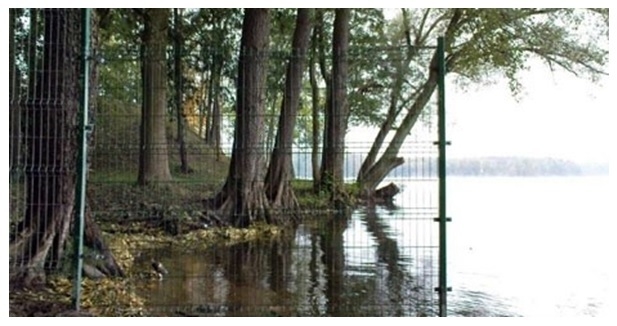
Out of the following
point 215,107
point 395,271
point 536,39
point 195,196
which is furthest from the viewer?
point 536,39

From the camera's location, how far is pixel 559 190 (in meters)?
22.0

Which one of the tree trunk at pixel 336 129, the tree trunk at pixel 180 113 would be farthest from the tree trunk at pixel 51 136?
the tree trunk at pixel 336 129

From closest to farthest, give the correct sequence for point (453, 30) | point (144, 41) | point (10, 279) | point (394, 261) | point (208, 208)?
point (10, 279), point (394, 261), point (208, 208), point (144, 41), point (453, 30)

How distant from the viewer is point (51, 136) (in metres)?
4.78

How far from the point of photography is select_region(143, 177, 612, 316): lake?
16.2 ft

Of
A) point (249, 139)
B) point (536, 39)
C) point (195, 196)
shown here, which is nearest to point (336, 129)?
point (249, 139)

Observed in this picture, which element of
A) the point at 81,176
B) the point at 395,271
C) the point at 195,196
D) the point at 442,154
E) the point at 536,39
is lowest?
→ the point at 395,271

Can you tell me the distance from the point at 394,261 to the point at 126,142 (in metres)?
3.53

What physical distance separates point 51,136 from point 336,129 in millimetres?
2695

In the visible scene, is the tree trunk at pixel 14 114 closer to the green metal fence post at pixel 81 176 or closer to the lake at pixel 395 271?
the green metal fence post at pixel 81 176

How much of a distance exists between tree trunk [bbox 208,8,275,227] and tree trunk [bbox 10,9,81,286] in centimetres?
174

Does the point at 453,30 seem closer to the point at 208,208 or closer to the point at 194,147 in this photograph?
the point at 208,208

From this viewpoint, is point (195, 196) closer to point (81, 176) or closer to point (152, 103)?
point (152, 103)

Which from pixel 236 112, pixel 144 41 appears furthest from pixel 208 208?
pixel 144 41
